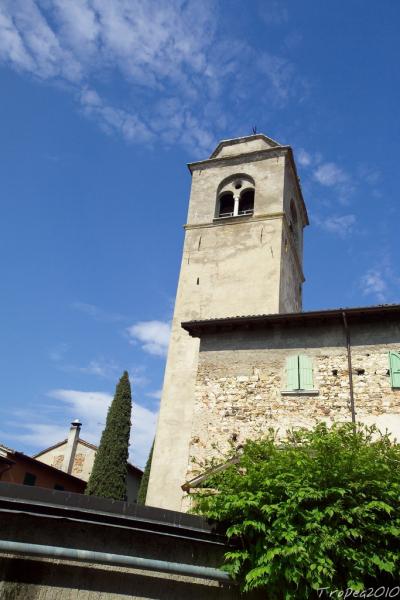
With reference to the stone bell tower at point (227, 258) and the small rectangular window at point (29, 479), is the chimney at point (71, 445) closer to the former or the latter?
the small rectangular window at point (29, 479)

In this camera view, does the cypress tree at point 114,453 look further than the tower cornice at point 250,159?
No

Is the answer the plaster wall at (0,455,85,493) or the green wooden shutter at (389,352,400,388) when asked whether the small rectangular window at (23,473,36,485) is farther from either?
the green wooden shutter at (389,352,400,388)

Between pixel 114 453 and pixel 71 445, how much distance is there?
1021cm

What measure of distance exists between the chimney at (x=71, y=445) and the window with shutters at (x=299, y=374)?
68.4 ft

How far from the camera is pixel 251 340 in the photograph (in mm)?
13766

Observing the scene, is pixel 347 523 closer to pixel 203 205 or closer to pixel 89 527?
pixel 89 527

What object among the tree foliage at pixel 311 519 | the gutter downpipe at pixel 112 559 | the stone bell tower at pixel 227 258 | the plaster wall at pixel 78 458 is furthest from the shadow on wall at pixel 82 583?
the plaster wall at pixel 78 458

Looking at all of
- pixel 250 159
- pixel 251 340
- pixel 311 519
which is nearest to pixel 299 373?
pixel 251 340

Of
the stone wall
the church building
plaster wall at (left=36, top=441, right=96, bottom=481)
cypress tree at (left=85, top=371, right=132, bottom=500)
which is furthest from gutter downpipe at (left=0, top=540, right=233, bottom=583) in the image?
plaster wall at (left=36, top=441, right=96, bottom=481)

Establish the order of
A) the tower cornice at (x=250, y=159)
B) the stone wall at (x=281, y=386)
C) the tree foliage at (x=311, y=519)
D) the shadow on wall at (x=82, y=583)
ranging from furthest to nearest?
the tower cornice at (x=250, y=159) → the stone wall at (x=281, y=386) → the tree foliage at (x=311, y=519) → the shadow on wall at (x=82, y=583)

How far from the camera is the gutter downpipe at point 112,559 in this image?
485 centimetres

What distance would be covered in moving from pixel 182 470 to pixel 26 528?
1080cm

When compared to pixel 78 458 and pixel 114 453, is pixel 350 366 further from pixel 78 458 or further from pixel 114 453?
pixel 78 458

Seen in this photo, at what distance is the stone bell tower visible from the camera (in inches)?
650
